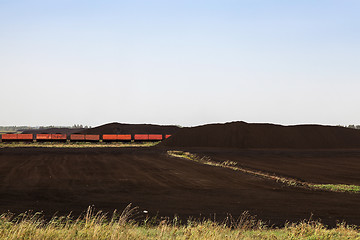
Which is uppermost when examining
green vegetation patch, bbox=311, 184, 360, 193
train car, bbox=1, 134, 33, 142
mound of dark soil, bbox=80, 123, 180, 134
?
mound of dark soil, bbox=80, 123, 180, 134

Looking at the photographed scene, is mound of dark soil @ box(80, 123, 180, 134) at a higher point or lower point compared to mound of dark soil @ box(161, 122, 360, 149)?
higher

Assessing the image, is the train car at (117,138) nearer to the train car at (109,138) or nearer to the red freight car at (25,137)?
the train car at (109,138)

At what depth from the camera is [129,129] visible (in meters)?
152

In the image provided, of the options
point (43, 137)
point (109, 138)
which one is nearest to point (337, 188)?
point (109, 138)

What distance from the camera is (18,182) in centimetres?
2536

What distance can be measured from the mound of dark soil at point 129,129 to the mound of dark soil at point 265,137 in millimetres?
64512

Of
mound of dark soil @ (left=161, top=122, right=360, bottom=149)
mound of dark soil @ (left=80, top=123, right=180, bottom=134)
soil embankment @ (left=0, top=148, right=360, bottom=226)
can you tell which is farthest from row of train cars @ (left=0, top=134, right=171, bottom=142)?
soil embankment @ (left=0, top=148, right=360, bottom=226)

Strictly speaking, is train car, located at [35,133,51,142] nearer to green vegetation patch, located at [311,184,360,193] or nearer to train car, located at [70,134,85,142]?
train car, located at [70,134,85,142]

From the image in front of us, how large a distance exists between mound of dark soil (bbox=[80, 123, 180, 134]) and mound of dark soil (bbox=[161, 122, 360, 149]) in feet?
212

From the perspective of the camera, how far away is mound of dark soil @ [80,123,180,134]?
5659 inches

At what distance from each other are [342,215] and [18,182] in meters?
19.5

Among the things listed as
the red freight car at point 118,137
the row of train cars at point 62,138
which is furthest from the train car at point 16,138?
the red freight car at point 118,137

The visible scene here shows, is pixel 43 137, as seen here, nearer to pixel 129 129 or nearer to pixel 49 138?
pixel 49 138

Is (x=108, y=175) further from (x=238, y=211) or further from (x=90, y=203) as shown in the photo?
(x=238, y=211)
